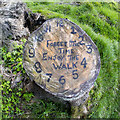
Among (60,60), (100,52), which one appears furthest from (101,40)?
(60,60)

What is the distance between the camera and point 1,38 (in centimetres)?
263

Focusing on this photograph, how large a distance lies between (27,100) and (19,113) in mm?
281

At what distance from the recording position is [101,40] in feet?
11.3

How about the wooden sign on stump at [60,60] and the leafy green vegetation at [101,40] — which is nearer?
the wooden sign on stump at [60,60]

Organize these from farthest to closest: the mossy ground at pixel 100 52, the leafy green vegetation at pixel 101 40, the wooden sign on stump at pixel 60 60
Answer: the leafy green vegetation at pixel 101 40 → the mossy ground at pixel 100 52 → the wooden sign on stump at pixel 60 60

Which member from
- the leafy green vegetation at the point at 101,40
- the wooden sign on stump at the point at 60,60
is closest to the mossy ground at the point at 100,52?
the leafy green vegetation at the point at 101,40

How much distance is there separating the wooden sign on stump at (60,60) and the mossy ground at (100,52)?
815mm

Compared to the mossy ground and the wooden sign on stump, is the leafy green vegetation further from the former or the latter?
the wooden sign on stump

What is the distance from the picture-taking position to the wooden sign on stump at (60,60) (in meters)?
2.02

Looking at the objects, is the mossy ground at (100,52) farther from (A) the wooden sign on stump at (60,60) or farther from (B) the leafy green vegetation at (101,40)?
(A) the wooden sign on stump at (60,60)

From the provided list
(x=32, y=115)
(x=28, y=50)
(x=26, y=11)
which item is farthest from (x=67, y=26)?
(x=32, y=115)

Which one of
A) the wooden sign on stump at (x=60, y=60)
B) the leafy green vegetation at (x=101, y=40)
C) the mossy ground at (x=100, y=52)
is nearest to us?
the wooden sign on stump at (x=60, y=60)

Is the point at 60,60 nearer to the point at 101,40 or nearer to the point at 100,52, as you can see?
the point at 100,52

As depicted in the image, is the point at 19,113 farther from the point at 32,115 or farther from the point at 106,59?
the point at 106,59
